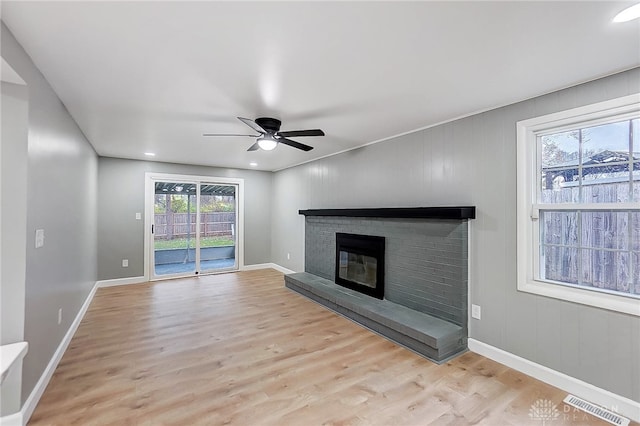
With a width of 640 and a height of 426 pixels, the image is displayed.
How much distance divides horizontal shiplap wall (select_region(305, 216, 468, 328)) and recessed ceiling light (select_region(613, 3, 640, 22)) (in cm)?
180

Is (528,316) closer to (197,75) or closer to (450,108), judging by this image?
(450,108)

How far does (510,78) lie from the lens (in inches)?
85.7

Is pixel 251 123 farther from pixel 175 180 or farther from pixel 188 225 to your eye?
pixel 188 225

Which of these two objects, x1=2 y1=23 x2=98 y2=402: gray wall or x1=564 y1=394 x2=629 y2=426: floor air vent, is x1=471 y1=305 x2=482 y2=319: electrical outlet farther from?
x1=2 y1=23 x2=98 y2=402: gray wall

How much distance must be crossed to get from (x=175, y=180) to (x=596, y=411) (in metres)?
6.46

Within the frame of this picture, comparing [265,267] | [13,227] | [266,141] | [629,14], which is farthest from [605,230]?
[265,267]

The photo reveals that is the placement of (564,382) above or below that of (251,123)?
below

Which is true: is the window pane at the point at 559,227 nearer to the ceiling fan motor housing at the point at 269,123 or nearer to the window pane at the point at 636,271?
the window pane at the point at 636,271

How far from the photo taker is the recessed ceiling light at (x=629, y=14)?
57.3 inches

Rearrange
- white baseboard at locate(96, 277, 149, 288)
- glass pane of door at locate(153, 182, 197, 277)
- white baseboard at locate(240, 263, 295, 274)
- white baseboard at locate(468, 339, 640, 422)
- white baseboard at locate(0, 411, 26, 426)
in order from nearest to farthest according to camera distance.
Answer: white baseboard at locate(0, 411, 26, 426)
white baseboard at locate(468, 339, 640, 422)
white baseboard at locate(96, 277, 149, 288)
glass pane of door at locate(153, 182, 197, 277)
white baseboard at locate(240, 263, 295, 274)

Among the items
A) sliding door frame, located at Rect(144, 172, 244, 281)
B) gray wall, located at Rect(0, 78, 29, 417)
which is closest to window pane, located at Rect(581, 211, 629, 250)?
gray wall, located at Rect(0, 78, 29, 417)

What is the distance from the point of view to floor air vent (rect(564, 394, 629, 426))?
6.27 ft

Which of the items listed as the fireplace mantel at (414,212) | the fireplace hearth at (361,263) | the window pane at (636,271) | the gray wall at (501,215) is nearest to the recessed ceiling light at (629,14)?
the gray wall at (501,215)

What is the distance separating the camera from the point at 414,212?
3.27 metres
